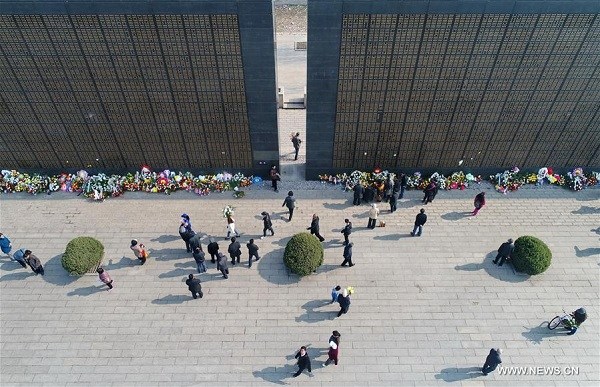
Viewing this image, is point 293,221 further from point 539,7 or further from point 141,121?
point 539,7

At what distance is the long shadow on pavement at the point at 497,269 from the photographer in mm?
14984

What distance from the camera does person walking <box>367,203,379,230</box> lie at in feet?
52.2

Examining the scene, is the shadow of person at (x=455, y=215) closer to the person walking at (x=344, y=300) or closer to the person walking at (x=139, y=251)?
the person walking at (x=344, y=300)

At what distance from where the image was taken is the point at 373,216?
16.1 meters

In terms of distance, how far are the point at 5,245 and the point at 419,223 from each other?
50.1ft

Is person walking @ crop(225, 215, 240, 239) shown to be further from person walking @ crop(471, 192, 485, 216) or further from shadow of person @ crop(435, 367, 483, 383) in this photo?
person walking @ crop(471, 192, 485, 216)

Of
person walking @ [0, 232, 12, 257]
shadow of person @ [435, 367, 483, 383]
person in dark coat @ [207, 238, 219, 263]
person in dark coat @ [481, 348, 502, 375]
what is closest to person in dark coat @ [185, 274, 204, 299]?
person in dark coat @ [207, 238, 219, 263]

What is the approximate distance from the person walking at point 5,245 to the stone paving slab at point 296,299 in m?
0.48

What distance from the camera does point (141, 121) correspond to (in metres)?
16.9

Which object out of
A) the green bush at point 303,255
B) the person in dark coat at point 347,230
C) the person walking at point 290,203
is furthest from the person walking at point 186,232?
the person in dark coat at point 347,230

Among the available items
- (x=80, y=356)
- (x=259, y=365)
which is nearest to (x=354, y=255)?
(x=259, y=365)

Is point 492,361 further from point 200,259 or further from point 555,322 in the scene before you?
point 200,259

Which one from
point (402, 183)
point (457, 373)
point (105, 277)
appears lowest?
point (457, 373)

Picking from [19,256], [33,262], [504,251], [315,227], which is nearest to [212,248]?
[315,227]
